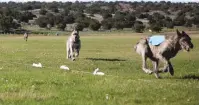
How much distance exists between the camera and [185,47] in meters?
19.0

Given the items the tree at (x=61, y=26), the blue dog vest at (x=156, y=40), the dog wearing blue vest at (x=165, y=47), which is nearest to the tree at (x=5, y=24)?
the tree at (x=61, y=26)

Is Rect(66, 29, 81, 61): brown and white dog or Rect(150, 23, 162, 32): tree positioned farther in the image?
Rect(150, 23, 162, 32): tree

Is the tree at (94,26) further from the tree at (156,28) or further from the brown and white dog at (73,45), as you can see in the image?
the brown and white dog at (73,45)

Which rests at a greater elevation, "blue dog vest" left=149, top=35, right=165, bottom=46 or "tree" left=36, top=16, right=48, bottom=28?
"blue dog vest" left=149, top=35, right=165, bottom=46

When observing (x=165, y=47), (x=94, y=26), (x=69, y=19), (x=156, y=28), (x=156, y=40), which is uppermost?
(x=156, y=40)

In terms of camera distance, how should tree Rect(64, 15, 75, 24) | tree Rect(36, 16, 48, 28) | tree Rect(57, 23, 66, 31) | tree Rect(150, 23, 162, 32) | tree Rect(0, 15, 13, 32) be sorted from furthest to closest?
tree Rect(64, 15, 75, 24), tree Rect(36, 16, 48, 28), tree Rect(57, 23, 66, 31), tree Rect(0, 15, 13, 32), tree Rect(150, 23, 162, 32)

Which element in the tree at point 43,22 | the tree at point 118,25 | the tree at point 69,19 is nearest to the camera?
the tree at point 118,25

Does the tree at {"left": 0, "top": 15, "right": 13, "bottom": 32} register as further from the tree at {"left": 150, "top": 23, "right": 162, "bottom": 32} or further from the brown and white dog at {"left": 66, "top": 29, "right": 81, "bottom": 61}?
the brown and white dog at {"left": 66, "top": 29, "right": 81, "bottom": 61}

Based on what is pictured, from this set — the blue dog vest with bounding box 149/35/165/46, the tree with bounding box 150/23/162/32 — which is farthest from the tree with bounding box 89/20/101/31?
the blue dog vest with bounding box 149/35/165/46

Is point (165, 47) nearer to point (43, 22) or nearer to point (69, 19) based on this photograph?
point (43, 22)

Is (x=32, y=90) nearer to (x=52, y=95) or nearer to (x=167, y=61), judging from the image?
(x=52, y=95)

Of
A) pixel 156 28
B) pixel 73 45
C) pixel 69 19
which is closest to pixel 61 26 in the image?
→ pixel 69 19

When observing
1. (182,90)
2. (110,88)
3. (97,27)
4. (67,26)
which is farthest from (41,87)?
(67,26)

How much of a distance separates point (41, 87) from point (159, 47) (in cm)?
569
